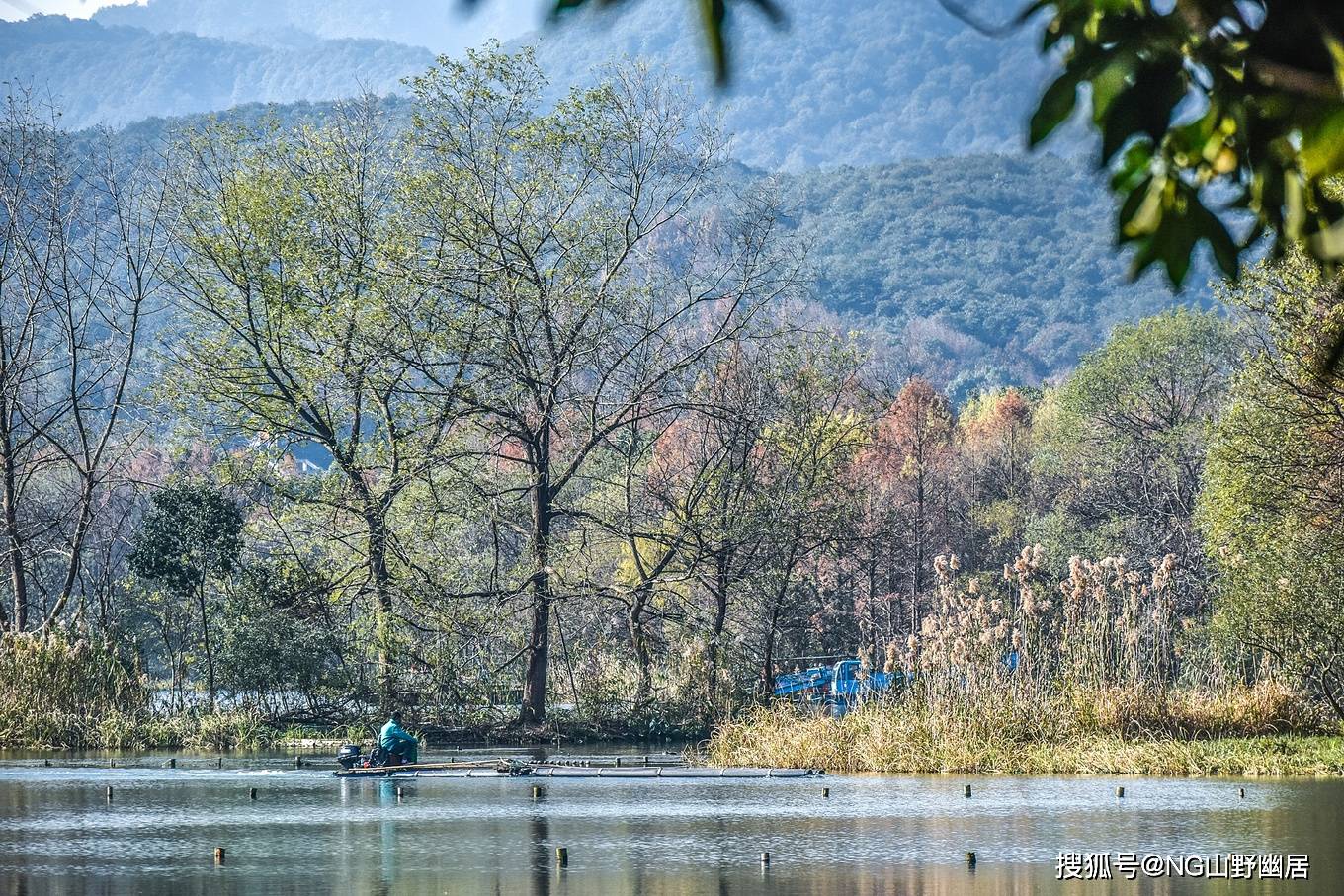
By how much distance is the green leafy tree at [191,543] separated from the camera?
30.8m

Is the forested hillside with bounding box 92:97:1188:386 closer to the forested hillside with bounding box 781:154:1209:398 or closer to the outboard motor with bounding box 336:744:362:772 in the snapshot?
the forested hillside with bounding box 781:154:1209:398

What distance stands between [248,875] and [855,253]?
13215 centimetres

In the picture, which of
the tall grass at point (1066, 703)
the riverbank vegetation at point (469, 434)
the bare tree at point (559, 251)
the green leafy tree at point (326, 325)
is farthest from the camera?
the bare tree at point (559, 251)

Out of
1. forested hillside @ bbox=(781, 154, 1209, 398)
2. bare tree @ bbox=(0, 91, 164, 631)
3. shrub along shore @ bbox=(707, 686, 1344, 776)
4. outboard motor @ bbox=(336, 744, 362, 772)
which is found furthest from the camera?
forested hillside @ bbox=(781, 154, 1209, 398)

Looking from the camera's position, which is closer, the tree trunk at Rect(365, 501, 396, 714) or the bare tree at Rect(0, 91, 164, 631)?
the tree trunk at Rect(365, 501, 396, 714)

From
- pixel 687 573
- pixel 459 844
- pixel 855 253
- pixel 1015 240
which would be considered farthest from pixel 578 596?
pixel 1015 240

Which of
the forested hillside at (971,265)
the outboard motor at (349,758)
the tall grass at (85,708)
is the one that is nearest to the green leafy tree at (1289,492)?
the outboard motor at (349,758)

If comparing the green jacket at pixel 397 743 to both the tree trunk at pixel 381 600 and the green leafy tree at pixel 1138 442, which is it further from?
the green leafy tree at pixel 1138 442

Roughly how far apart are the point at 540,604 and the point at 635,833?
14.5 metres

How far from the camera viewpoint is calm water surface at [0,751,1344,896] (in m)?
12.5

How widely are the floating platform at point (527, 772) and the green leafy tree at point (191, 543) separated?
30.3ft

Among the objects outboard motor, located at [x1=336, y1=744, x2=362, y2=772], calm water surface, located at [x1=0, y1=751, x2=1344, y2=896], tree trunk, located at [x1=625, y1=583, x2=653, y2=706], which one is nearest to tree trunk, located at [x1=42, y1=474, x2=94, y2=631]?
calm water surface, located at [x1=0, y1=751, x2=1344, y2=896]

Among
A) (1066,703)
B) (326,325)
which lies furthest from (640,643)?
(1066,703)

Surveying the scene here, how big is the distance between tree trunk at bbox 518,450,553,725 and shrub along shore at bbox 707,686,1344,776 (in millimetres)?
7965
